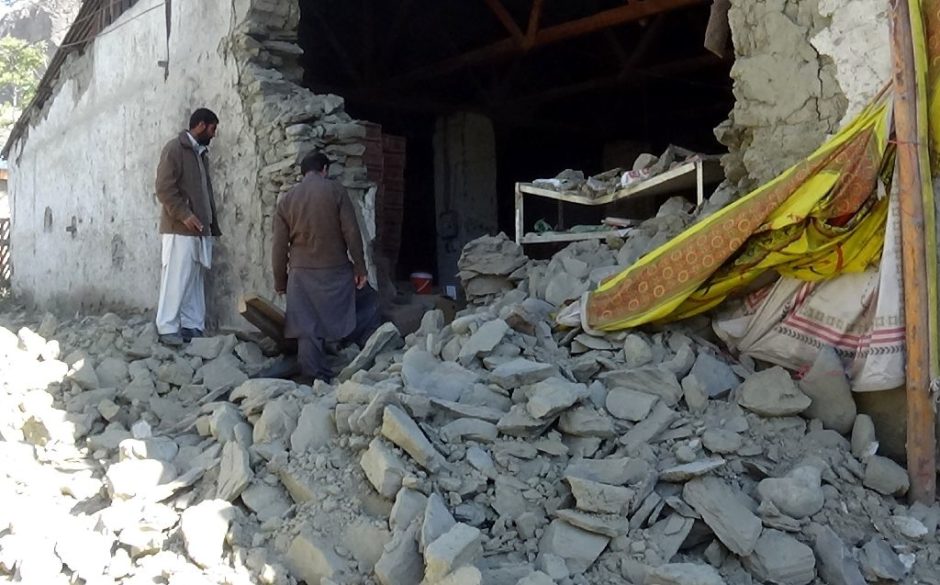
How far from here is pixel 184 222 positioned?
596 centimetres

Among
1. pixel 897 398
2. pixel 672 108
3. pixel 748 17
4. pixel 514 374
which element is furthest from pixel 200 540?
pixel 672 108

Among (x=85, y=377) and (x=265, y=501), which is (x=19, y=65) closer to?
(x=85, y=377)

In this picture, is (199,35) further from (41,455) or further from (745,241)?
(745,241)

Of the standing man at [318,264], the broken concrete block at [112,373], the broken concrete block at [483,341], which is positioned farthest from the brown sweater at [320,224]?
the broken concrete block at [483,341]

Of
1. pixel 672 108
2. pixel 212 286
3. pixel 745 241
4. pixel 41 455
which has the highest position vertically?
pixel 672 108

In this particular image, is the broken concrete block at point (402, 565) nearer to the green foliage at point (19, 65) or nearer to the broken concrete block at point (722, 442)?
the broken concrete block at point (722, 442)

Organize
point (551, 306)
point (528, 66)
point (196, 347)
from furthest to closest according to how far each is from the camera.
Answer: point (528, 66) < point (196, 347) < point (551, 306)

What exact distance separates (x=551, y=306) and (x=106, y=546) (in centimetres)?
234

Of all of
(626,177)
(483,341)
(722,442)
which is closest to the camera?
(722,442)

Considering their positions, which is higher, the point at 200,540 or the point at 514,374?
the point at 514,374

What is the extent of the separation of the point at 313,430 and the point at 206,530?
1.99 ft

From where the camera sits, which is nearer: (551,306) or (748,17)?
(748,17)

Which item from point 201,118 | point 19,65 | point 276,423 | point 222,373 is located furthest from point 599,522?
point 19,65

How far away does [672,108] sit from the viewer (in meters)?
11.7
